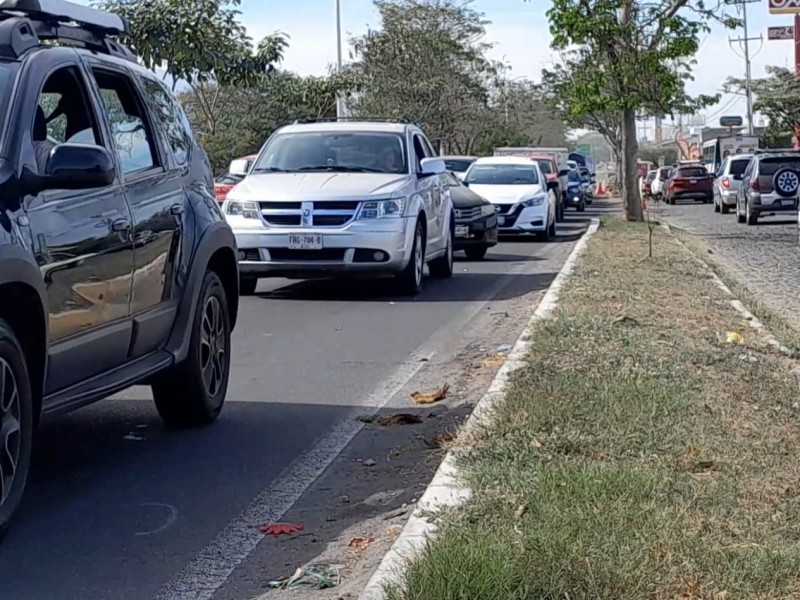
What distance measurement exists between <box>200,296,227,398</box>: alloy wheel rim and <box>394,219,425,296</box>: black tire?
6205mm

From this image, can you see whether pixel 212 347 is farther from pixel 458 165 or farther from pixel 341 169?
pixel 458 165

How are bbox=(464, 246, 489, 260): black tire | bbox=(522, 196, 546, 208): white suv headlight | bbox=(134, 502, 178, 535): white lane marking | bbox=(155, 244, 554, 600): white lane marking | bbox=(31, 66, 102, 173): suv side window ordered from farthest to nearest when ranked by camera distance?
bbox=(522, 196, 546, 208): white suv headlight, bbox=(464, 246, 489, 260): black tire, bbox=(31, 66, 102, 173): suv side window, bbox=(134, 502, 178, 535): white lane marking, bbox=(155, 244, 554, 600): white lane marking

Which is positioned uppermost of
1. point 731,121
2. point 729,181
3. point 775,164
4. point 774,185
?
point 731,121

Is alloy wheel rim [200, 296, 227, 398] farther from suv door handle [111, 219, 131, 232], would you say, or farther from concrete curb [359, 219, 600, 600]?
concrete curb [359, 219, 600, 600]

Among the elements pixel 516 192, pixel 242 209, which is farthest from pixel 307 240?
pixel 516 192

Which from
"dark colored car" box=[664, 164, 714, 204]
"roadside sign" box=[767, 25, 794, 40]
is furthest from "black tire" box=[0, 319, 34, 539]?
"roadside sign" box=[767, 25, 794, 40]

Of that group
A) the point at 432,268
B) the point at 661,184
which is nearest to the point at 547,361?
the point at 432,268

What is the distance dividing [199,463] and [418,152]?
881 centimetres

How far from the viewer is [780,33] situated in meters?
66.1

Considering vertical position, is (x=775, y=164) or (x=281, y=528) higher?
(x=775, y=164)

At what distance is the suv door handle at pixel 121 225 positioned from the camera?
19.0 ft

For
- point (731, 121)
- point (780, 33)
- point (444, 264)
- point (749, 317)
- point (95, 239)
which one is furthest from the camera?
point (731, 121)

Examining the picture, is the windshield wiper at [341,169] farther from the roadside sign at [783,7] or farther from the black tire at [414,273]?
the roadside sign at [783,7]

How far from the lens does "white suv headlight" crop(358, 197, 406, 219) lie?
1318 cm
